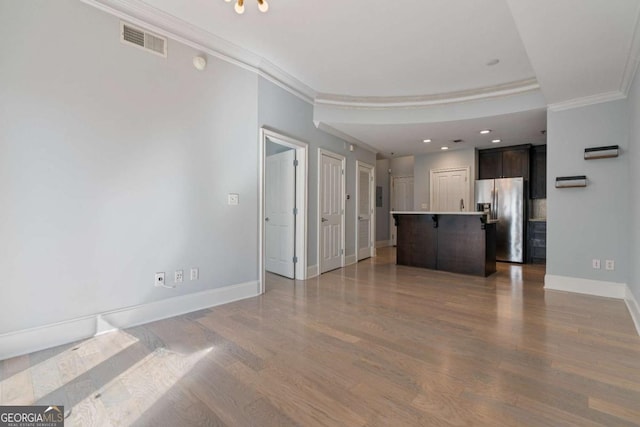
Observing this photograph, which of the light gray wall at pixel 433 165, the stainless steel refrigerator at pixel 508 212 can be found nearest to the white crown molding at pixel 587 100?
the stainless steel refrigerator at pixel 508 212

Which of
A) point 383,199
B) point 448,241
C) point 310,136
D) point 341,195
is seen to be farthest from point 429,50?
point 383,199

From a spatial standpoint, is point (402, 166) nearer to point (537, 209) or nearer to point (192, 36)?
point (537, 209)

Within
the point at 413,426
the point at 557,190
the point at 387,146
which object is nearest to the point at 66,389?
the point at 413,426

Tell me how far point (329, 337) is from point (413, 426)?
3.59ft

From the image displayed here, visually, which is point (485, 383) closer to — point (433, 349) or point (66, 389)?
point (433, 349)

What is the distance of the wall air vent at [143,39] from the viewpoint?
2.63 meters

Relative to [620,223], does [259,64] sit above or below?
above

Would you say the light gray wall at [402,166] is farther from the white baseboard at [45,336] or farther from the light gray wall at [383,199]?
the white baseboard at [45,336]

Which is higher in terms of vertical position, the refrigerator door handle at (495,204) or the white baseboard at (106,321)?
the refrigerator door handle at (495,204)

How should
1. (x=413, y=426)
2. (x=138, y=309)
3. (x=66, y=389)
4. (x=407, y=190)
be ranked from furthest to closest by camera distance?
(x=407, y=190)
(x=138, y=309)
(x=66, y=389)
(x=413, y=426)

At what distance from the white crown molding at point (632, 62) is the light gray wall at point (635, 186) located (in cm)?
10

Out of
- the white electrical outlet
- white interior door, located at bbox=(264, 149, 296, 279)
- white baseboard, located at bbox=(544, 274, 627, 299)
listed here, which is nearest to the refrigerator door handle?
white baseboard, located at bbox=(544, 274, 627, 299)

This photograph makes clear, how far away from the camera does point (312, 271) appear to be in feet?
15.6

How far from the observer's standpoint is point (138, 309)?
9.01ft
